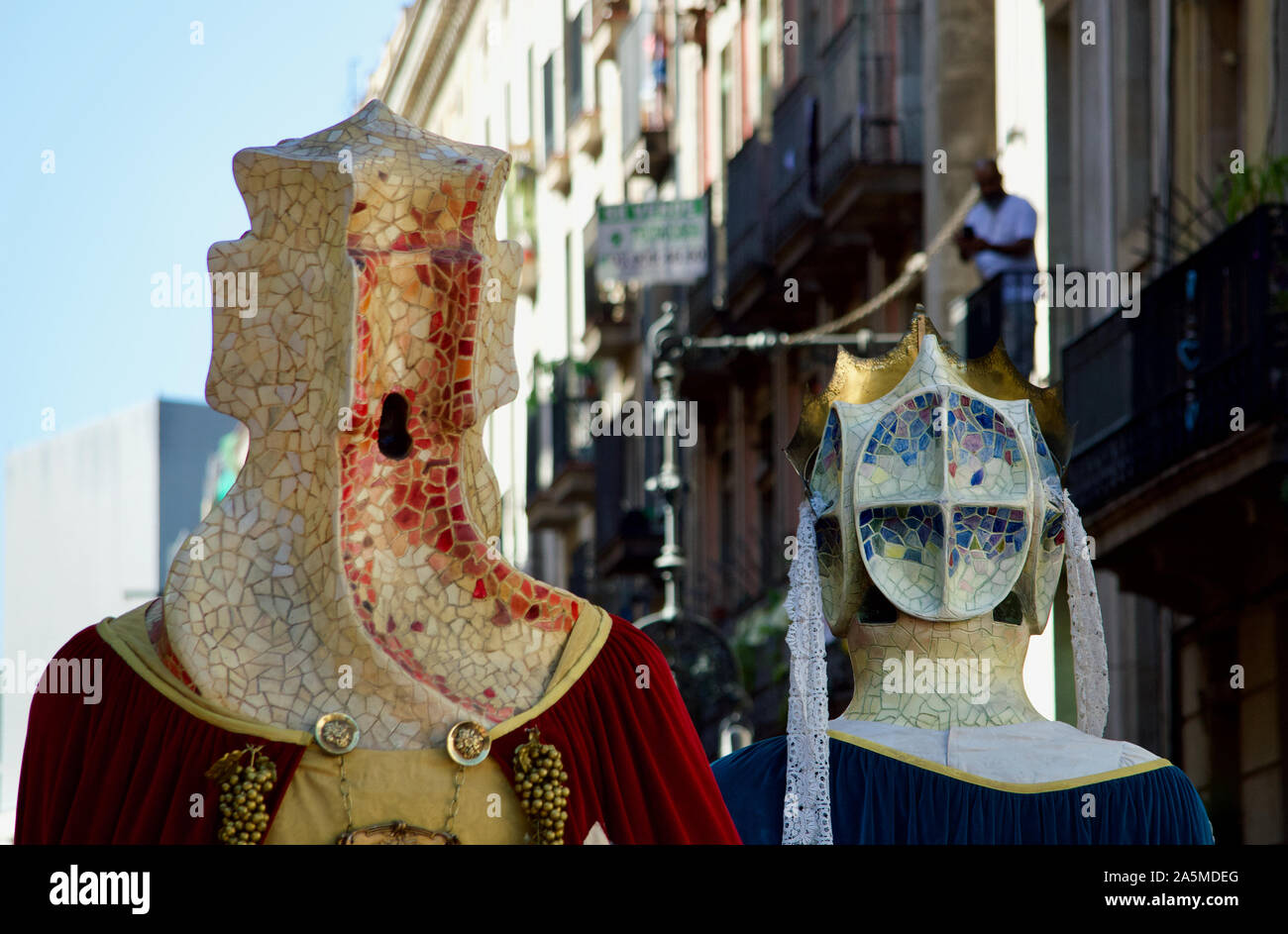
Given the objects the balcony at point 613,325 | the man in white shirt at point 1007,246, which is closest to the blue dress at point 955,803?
the man in white shirt at point 1007,246

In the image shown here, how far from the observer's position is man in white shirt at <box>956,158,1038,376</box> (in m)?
17.4

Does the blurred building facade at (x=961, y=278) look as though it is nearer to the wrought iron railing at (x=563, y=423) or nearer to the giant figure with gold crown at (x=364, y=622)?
the wrought iron railing at (x=563, y=423)

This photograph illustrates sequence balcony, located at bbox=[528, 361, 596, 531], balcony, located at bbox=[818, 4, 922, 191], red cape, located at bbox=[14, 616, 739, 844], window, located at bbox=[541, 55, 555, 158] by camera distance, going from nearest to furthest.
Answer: red cape, located at bbox=[14, 616, 739, 844] → balcony, located at bbox=[818, 4, 922, 191] → balcony, located at bbox=[528, 361, 596, 531] → window, located at bbox=[541, 55, 555, 158]

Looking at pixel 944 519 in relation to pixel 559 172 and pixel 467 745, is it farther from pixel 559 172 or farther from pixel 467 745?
pixel 559 172

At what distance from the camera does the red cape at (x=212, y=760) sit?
4.48 meters

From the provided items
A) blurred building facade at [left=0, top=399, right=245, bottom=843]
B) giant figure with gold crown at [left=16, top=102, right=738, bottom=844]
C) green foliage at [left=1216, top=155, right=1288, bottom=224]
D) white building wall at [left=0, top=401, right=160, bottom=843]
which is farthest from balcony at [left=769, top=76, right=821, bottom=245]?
white building wall at [left=0, top=401, right=160, bottom=843]

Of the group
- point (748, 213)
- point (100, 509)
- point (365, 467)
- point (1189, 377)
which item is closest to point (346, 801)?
point (365, 467)

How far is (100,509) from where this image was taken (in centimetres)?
5888

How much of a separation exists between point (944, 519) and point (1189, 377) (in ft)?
27.7

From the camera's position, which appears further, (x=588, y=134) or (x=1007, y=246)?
(x=588, y=134)

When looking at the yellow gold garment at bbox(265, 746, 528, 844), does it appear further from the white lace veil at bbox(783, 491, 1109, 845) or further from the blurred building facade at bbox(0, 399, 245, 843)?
the blurred building facade at bbox(0, 399, 245, 843)

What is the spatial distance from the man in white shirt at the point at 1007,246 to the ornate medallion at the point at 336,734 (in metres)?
12.9
